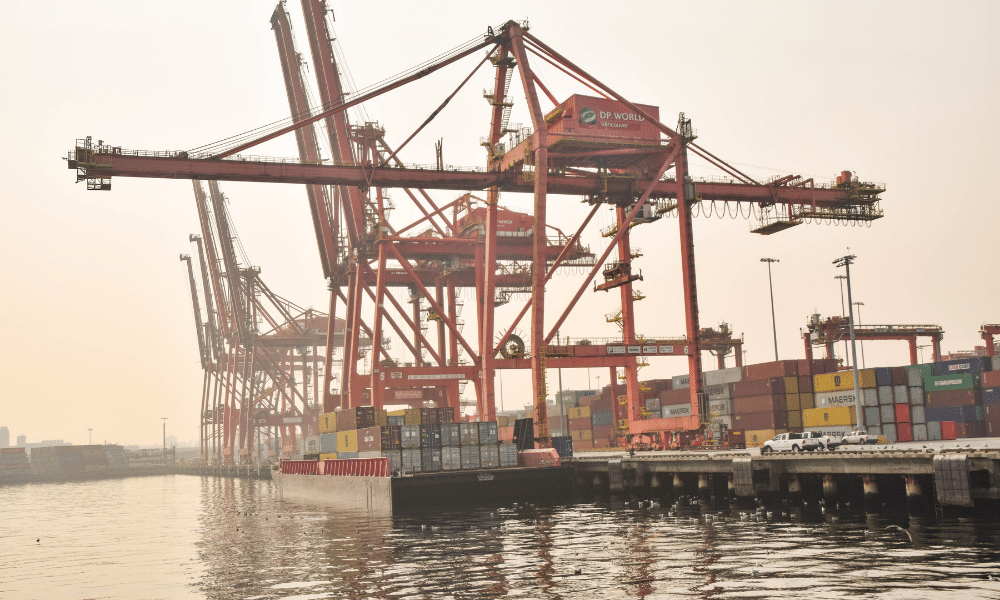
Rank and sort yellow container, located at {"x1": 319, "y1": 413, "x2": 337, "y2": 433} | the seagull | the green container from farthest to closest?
the green container, yellow container, located at {"x1": 319, "y1": 413, "x2": 337, "y2": 433}, the seagull

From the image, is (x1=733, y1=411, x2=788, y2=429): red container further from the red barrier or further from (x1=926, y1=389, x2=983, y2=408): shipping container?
the red barrier

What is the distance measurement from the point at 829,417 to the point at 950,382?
7842 mm

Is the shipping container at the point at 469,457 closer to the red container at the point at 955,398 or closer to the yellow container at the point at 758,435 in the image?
the yellow container at the point at 758,435

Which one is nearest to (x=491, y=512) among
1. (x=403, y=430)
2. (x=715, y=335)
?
(x=403, y=430)

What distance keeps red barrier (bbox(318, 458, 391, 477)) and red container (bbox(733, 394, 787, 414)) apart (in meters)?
30.8

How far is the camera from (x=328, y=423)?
5769cm

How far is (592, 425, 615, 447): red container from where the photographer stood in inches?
3078

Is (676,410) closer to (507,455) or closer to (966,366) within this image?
(966,366)

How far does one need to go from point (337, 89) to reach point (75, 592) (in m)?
41.8

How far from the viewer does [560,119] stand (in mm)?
45938

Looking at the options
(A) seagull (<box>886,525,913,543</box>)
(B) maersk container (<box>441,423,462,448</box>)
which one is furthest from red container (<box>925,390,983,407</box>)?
(A) seagull (<box>886,525,913,543</box>)

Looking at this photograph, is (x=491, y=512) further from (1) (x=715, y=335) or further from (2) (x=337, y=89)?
(1) (x=715, y=335)

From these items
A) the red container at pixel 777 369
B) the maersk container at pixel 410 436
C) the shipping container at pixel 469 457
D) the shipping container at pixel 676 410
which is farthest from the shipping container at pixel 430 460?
the shipping container at pixel 676 410

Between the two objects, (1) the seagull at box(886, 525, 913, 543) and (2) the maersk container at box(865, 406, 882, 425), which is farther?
(2) the maersk container at box(865, 406, 882, 425)
